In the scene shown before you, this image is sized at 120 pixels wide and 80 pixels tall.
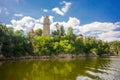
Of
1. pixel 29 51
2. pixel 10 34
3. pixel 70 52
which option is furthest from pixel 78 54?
pixel 10 34

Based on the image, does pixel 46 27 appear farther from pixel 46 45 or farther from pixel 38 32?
pixel 46 45

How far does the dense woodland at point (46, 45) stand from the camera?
74625mm

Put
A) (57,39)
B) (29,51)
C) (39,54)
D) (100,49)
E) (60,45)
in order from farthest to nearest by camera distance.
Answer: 1. (100,49)
2. (57,39)
3. (60,45)
4. (39,54)
5. (29,51)

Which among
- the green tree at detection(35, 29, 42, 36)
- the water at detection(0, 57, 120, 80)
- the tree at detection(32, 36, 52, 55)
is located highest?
the green tree at detection(35, 29, 42, 36)

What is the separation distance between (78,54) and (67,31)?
717 inches

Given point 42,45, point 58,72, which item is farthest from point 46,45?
point 58,72

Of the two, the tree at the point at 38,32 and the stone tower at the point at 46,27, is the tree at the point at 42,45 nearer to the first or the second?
the stone tower at the point at 46,27

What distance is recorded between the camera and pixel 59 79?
1133 inches

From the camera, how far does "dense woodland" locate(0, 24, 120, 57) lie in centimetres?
7462

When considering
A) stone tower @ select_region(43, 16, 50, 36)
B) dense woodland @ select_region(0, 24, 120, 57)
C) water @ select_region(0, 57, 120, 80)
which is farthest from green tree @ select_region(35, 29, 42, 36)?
water @ select_region(0, 57, 120, 80)

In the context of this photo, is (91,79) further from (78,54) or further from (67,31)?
(67,31)

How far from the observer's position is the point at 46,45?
324ft

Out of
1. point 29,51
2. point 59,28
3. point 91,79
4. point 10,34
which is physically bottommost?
point 91,79

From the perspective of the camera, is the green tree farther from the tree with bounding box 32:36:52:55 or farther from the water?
the water
